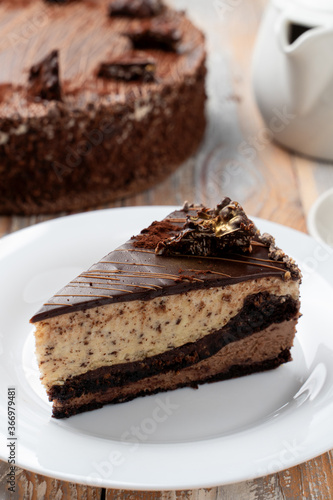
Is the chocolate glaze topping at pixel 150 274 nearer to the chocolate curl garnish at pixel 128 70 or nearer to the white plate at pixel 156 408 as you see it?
the white plate at pixel 156 408

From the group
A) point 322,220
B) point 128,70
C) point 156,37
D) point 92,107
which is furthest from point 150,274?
point 156,37

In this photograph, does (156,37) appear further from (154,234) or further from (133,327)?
(133,327)

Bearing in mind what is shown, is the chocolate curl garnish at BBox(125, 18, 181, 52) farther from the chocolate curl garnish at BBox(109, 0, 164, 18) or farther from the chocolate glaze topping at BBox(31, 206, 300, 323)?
the chocolate glaze topping at BBox(31, 206, 300, 323)

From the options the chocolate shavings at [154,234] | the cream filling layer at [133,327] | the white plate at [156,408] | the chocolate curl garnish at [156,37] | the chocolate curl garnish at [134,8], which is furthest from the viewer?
the chocolate curl garnish at [134,8]

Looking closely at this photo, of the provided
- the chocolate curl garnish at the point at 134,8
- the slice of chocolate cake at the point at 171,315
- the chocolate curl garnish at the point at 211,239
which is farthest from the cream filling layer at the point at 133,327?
the chocolate curl garnish at the point at 134,8

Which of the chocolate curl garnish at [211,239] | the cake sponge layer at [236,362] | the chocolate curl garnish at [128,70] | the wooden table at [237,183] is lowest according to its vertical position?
the wooden table at [237,183]
